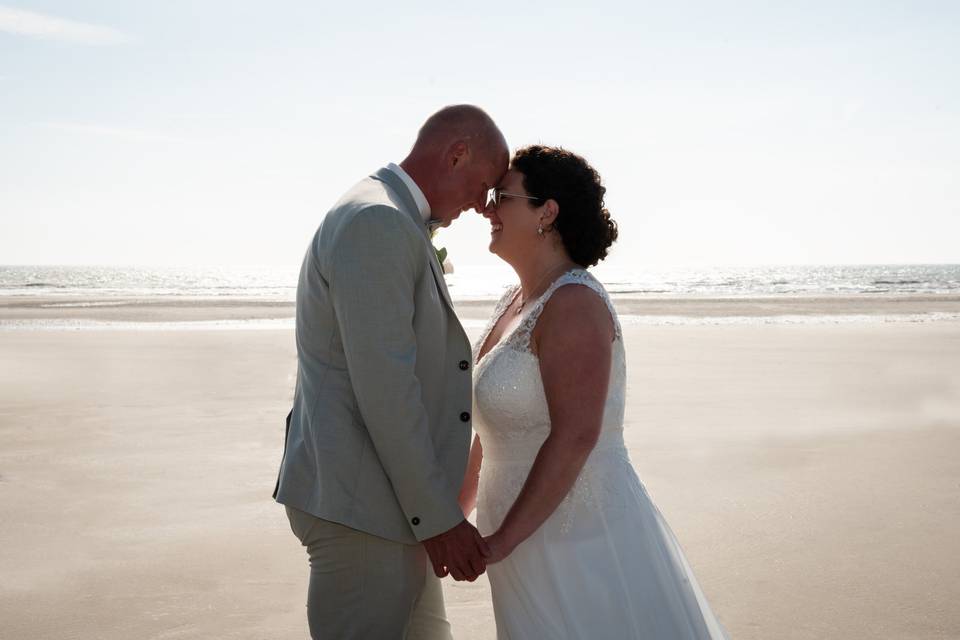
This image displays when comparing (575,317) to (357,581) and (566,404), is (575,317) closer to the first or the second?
(566,404)

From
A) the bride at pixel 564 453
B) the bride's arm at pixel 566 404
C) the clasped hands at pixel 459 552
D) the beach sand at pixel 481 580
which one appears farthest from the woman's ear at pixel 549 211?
the beach sand at pixel 481 580

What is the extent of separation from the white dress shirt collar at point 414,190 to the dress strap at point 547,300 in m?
0.48

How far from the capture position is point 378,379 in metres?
2.24

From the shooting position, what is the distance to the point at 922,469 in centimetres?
702

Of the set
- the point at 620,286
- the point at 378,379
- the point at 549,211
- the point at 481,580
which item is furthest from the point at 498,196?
the point at 620,286

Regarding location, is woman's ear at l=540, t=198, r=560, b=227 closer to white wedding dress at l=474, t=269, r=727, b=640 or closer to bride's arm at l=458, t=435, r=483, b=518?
white wedding dress at l=474, t=269, r=727, b=640

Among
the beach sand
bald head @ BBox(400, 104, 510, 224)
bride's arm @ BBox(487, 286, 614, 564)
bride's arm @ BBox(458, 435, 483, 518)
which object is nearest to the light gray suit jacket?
bald head @ BBox(400, 104, 510, 224)

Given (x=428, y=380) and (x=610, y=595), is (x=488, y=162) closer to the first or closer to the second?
A: (x=428, y=380)

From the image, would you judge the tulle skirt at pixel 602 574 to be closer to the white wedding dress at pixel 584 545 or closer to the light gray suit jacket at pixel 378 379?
the white wedding dress at pixel 584 545

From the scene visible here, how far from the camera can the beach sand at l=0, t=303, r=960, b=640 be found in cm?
444

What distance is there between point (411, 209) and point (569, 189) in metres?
0.61

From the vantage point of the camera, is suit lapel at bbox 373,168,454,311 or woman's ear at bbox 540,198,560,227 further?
woman's ear at bbox 540,198,560,227

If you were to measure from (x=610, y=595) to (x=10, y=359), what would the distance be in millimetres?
14018

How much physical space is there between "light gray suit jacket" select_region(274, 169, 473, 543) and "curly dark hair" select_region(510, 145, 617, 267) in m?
0.50
